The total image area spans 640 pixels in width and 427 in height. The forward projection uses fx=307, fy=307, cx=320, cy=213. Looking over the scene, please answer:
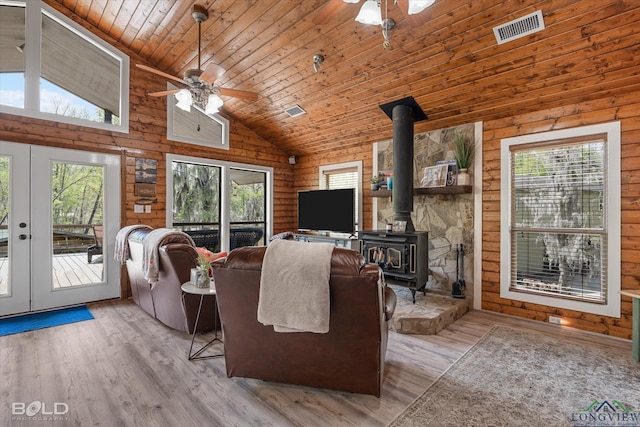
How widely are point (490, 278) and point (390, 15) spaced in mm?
3332

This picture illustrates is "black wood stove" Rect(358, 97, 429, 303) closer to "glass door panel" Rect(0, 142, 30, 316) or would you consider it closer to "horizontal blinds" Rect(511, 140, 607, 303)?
"horizontal blinds" Rect(511, 140, 607, 303)

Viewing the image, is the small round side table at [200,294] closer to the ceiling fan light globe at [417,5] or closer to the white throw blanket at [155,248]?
the white throw blanket at [155,248]

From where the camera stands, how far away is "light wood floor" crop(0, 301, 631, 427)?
193 cm

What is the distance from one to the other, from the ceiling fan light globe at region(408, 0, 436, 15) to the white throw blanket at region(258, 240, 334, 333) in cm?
161

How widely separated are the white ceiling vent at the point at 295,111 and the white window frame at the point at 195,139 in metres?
1.33

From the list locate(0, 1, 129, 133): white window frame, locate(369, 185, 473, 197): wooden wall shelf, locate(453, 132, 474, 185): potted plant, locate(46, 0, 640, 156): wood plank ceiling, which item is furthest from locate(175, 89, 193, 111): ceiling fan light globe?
locate(453, 132, 474, 185): potted plant

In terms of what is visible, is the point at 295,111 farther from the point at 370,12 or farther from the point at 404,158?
the point at 370,12

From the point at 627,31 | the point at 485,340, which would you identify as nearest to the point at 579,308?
the point at 485,340

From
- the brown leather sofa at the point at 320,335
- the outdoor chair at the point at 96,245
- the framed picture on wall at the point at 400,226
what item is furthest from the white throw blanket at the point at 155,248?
the framed picture on wall at the point at 400,226

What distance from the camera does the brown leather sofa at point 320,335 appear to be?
1871mm

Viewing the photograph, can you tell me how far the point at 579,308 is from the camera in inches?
134

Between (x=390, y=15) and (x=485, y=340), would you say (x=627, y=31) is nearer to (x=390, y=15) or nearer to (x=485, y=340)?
(x=390, y=15)

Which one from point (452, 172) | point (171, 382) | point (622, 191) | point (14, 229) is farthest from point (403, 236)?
point (14, 229)

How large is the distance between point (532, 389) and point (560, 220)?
7.18ft
